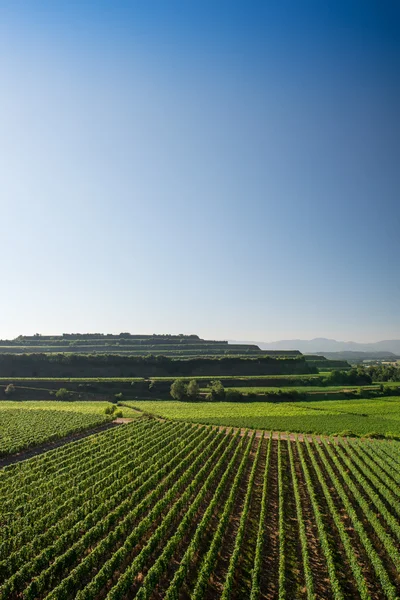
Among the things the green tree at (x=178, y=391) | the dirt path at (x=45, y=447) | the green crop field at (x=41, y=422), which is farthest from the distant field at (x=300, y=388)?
the dirt path at (x=45, y=447)

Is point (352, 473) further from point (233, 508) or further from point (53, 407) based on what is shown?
point (53, 407)

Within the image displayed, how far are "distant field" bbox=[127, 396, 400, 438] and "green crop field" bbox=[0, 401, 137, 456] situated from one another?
38.2 ft

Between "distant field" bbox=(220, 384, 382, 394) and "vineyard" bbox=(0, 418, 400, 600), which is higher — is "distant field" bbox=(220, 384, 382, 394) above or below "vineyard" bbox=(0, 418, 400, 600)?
below

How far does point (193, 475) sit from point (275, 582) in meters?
15.0

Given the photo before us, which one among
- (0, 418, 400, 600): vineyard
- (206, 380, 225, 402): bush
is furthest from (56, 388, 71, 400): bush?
(0, 418, 400, 600): vineyard

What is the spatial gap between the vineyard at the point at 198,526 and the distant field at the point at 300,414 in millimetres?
16473

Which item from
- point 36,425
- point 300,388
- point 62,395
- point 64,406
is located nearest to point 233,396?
point 300,388

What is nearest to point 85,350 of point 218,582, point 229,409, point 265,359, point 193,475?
point 265,359

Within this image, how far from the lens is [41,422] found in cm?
5272

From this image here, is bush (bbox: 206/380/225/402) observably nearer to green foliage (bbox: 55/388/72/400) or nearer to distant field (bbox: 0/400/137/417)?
distant field (bbox: 0/400/137/417)

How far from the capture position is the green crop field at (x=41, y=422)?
135 ft

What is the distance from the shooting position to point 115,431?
48094mm

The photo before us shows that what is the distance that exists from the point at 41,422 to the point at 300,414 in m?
47.0

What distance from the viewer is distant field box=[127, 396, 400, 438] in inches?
2100
